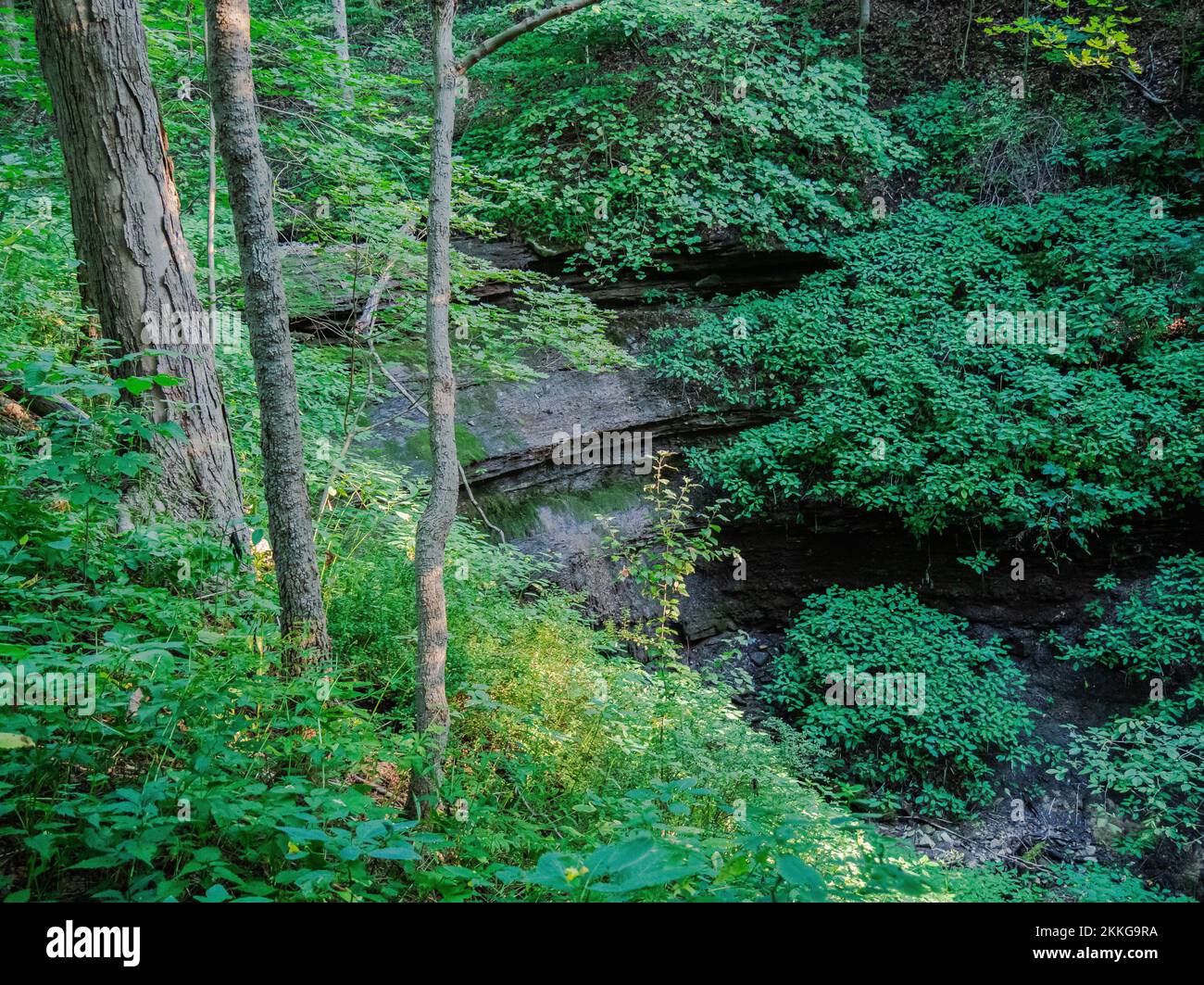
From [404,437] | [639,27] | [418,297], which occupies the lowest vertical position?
[404,437]

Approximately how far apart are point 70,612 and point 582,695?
9.29ft

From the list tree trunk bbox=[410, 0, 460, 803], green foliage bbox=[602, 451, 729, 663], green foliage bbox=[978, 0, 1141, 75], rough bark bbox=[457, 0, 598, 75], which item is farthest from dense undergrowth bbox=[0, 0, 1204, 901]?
rough bark bbox=[457, 0, 598, 75]

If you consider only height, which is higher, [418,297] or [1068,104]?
[1068,104]

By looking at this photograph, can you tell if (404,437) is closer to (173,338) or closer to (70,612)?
(173,338)

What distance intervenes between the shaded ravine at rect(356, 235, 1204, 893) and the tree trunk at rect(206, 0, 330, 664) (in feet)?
12.3

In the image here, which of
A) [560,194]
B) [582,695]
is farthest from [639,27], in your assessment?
[582,695]

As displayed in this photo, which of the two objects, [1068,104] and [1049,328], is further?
[1068,104]

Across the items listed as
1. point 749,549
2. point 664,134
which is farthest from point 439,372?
point 664,134

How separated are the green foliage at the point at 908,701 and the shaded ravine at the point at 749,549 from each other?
26 centimetres

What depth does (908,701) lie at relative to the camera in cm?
734

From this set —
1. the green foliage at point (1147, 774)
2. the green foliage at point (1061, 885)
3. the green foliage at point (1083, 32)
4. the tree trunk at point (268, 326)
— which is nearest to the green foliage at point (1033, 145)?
the green foliage at point (1083, 32)

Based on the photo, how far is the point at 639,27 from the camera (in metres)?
10.4

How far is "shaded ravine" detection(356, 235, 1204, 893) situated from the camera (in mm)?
7621
